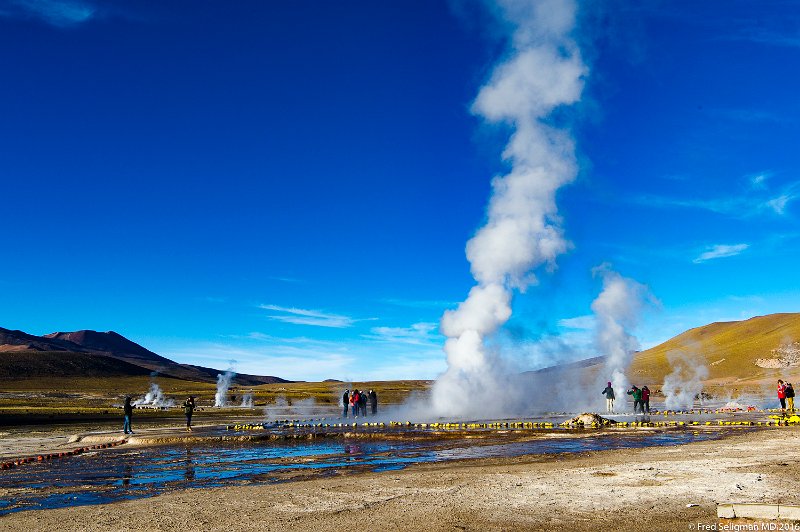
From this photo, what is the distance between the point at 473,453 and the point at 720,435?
36.6 feet

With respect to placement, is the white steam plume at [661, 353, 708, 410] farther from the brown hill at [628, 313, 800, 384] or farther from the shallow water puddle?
the shallow water puddle

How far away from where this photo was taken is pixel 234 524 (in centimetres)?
1067

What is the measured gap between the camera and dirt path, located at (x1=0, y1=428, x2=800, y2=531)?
10516 millimetres

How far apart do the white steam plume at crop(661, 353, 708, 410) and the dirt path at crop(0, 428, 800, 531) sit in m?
48.0

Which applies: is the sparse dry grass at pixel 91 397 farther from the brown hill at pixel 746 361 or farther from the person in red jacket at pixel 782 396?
the person in red jacket at pixel 782 396

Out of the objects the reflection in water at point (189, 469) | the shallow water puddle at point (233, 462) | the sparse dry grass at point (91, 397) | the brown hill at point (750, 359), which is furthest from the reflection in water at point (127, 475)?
the brown hill at point (750, 359)

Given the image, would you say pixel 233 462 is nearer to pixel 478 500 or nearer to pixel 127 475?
pixel 127 475

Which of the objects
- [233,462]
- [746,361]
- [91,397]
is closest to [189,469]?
[233,462]

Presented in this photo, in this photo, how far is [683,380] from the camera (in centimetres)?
13388

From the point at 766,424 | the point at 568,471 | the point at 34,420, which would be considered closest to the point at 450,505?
the point at 568,471

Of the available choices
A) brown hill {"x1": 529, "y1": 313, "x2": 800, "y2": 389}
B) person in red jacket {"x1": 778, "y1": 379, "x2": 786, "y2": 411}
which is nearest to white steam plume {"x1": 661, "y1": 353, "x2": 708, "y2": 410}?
brown hill {"x1": 529, "y1": 313, "x2": 800, "y2": 389}

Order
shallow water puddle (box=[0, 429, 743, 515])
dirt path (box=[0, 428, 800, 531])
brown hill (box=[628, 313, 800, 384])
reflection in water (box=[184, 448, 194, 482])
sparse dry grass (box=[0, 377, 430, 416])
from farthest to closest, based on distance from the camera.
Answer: brown hill (box=[628, 313, 800, 384])
sparse dry grass (box=[0, 377, 430, 416])
reflection in water (box=[184, 448, 194, 482])
shallow water puddle (box=[0, 429, 743, 515])
dirt path (box=[0, 428, 800, 531])

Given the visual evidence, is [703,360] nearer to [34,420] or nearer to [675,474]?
[34,420]

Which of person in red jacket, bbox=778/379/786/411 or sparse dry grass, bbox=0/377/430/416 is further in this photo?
sparse dry grass, bbox=0/377/430/416
